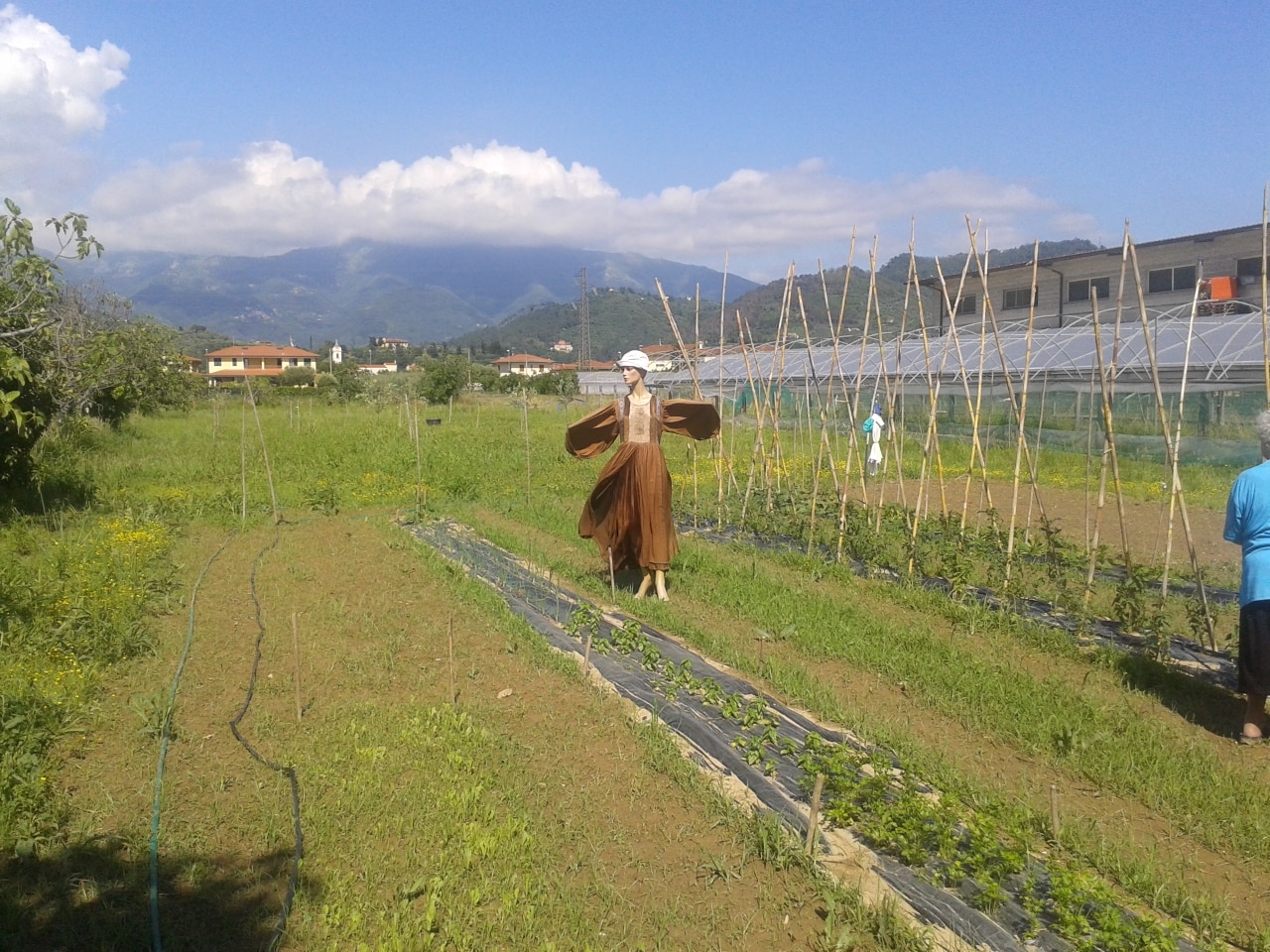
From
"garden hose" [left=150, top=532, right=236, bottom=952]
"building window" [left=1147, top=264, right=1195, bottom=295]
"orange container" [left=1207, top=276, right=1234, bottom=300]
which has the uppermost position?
"building window" [left=1147, top=264, right=1195, bottom=295]

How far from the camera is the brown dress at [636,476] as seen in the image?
6750mm

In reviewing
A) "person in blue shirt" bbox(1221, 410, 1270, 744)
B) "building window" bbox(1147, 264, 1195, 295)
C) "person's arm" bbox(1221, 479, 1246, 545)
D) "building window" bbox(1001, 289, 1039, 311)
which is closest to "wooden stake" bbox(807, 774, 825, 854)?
"person in blue shirt" bbox(1221, 410, 1270, 744)

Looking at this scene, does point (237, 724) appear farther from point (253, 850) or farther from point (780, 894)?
point (780, 894)

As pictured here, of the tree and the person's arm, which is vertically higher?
the tree

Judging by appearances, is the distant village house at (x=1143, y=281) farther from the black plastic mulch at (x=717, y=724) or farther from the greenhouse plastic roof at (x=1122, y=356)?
the black plastic mulch at (x=717, y=724)

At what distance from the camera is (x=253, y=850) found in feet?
10.8

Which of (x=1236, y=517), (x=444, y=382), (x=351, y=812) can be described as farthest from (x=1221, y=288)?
(x=444, y=382)

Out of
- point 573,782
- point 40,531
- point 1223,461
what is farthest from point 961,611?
point 1223,461

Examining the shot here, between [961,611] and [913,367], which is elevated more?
[913,367]

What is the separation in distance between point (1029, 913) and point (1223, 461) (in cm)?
1274

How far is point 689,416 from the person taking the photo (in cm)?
712

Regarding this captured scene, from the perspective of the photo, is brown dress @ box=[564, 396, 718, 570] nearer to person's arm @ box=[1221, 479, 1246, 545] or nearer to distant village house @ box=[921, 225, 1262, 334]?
person's arm @ box=[1221, 479, 1246, 545]

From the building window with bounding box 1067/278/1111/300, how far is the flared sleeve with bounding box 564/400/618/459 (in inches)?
792

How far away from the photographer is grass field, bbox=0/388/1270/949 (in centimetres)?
291
